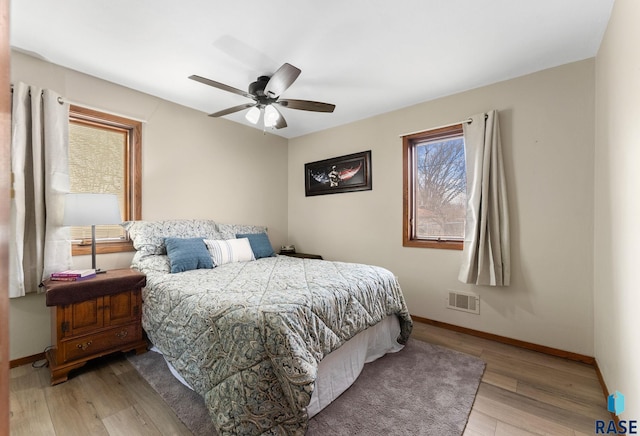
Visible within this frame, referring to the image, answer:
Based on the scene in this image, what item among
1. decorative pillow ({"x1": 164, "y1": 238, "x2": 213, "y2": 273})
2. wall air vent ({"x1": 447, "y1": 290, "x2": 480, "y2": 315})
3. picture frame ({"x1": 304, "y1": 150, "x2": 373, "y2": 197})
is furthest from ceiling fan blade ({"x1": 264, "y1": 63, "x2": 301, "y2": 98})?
wall air vent ({"x1": 447, "y1": 290, "x2": 480, "y2": 315})

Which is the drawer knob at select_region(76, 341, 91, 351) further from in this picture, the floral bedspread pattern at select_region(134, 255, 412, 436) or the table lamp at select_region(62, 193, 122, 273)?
the table lamp at select_region(62, 193, 122, 273)

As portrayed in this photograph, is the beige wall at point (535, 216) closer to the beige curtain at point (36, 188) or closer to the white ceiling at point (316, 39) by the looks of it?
the white ceiling at point (316, 39)

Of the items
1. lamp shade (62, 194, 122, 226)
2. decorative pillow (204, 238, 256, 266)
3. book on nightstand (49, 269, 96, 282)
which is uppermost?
lamp shade (62, 194, 122, 226)

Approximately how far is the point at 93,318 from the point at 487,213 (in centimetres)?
349

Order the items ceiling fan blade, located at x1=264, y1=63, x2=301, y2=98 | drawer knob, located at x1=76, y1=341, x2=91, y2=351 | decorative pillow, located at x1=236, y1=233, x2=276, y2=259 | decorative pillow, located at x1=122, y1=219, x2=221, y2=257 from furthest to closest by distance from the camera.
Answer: decorative pillow, located at x1=236, y1=233, x2=276, y2=259
decorative pillow, located at x1=122, y1=219, x2=221, y2=257
drawer knob, located at x1=76, y1=341, x2=91, y2=351
ceiling fan blade, located at x1=264, y1=63, x2=301, y2=98

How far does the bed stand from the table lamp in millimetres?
396

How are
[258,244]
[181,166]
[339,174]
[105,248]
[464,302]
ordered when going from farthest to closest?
1. [339,174]
2. [258,244]
3. [181,166]
4. [464,302]
5. [105,248]

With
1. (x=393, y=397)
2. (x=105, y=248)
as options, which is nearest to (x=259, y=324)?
(x=393, y=397)

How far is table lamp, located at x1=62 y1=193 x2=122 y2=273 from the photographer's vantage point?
7.32 feet

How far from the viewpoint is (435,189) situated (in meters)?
3.21

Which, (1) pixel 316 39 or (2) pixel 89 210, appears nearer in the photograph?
(1) pixel 316 39

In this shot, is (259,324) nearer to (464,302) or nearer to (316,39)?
(316,39)

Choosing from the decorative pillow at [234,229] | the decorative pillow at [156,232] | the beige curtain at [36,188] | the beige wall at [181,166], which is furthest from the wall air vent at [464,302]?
the beige curtain at [36,188]

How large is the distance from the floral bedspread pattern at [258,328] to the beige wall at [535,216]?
0.95m
